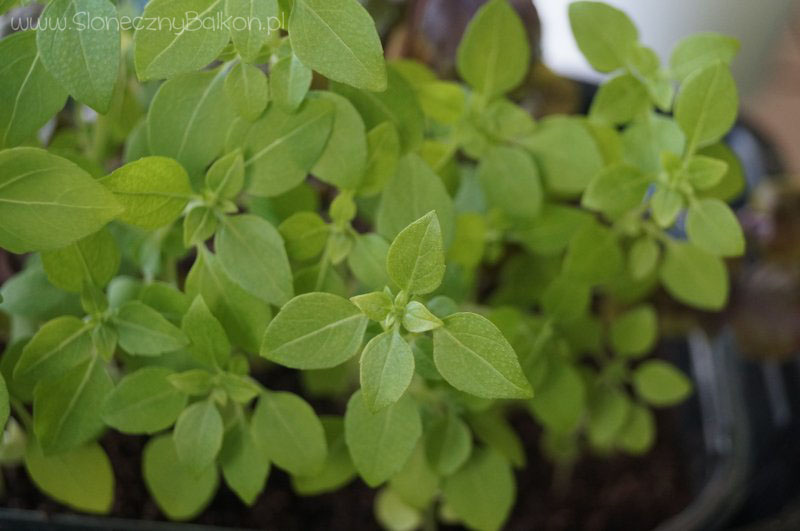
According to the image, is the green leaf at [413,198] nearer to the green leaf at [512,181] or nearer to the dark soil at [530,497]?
the green leaf at [512,181]

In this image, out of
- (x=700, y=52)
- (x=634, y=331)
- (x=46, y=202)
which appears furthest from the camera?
(x=634, y=331)

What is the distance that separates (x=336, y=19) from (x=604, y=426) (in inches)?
12.9

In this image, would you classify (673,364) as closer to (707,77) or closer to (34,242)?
(707,77)

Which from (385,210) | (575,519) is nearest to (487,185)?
(385,210)

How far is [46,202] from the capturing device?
0.89ft

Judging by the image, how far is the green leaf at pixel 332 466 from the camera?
1.36 feet

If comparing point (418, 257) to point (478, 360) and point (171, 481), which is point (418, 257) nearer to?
point (478, 360)

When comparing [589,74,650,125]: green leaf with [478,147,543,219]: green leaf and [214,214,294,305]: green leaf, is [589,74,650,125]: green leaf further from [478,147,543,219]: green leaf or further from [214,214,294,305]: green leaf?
[214,214,294,305]: green leaf

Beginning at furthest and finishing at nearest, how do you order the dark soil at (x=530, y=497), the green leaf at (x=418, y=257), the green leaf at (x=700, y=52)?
the dark soil at (x=530, y=497)
the green leaf at (x=700, y=52)
the green leaf at (x=418, y=257)

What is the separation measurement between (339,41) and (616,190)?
15 centimetres

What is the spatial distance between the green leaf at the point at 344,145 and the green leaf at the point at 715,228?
5.7 inches

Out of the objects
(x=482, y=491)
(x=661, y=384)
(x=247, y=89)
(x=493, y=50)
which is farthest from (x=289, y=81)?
(x=661, y=384)

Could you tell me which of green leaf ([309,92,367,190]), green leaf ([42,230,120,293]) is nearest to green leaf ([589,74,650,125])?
green leaf ([309,92,367,190])

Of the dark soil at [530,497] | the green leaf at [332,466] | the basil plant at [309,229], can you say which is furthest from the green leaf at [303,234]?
the dark soil at [530,497]
